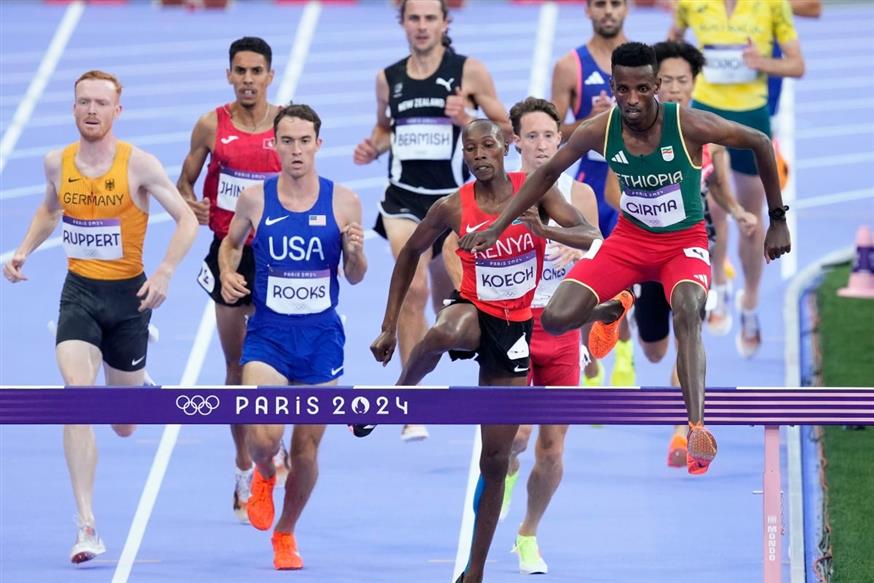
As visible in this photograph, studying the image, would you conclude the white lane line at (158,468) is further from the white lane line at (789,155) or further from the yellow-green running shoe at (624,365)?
the white lane line at (789,155)

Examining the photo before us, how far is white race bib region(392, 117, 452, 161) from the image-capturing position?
10.4 m

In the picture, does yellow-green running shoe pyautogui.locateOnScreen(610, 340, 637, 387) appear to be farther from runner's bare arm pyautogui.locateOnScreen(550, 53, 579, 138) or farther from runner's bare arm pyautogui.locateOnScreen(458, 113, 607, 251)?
runner's bare arm pyautogui.locateOnScreen(458, 113, 607, 251)

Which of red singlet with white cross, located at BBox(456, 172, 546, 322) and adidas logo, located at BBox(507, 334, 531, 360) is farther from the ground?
red singlet with white cross, located at BBox(456, 172, 546, 322)

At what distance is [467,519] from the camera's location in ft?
31.3

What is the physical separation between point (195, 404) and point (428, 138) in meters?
3.64

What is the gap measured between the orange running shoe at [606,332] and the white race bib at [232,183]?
2.11 metres

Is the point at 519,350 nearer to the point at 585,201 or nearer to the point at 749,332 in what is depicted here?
the point at 585,201

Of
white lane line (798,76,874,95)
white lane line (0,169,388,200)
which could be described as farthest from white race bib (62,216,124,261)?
white lane line (798,76,874,95)

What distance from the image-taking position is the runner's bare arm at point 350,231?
338 inches

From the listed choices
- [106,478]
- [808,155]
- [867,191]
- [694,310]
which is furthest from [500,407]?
[808,155]

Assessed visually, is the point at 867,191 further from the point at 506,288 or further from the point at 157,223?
the point at 506,288

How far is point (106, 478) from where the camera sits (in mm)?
10156

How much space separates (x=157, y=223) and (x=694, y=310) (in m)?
8.64

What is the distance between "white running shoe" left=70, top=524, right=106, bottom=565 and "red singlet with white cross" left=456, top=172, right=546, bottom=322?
2256 mm
